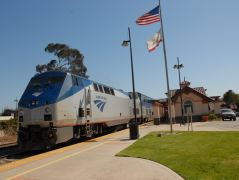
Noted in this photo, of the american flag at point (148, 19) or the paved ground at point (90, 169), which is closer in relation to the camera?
the paved ground at point (90, 169)

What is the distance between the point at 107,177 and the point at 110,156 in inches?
145

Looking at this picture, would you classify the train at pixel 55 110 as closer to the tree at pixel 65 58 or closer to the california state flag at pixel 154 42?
the california state flag at pixel 154 42

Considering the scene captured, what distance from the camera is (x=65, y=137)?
16922 millimetres

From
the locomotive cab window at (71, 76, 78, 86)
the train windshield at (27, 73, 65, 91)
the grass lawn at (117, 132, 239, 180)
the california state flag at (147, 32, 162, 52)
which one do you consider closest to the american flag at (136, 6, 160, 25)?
the california state flag at (147, 32, 162, 52)

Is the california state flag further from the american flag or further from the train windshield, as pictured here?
the train windshield

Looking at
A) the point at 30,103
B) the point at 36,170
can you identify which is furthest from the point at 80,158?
the point at 30,103

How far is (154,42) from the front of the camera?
21.3 m

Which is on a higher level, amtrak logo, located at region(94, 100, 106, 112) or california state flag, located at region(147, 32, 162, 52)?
california state flag, located at region(147, 32, 162, 52)

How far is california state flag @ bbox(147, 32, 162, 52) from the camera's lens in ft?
69.2

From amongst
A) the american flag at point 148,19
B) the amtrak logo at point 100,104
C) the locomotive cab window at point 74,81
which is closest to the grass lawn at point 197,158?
the locomotive cab window at point 74,81

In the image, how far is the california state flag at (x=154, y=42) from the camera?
21.1 meters

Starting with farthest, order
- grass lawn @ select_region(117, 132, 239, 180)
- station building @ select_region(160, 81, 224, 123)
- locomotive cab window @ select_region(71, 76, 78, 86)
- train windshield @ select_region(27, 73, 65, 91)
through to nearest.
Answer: station building @ select_region(160, 81, 224, 123) < locomotive cab window @ select_region(71, 76, 78, 86) < train windshield @ select_region(27, 73, 65, 91) < grass lawn @ select_region(117, 132, 239, 180)

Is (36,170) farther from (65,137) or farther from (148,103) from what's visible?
(148,103)

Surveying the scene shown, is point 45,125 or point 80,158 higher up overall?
point 45,125
